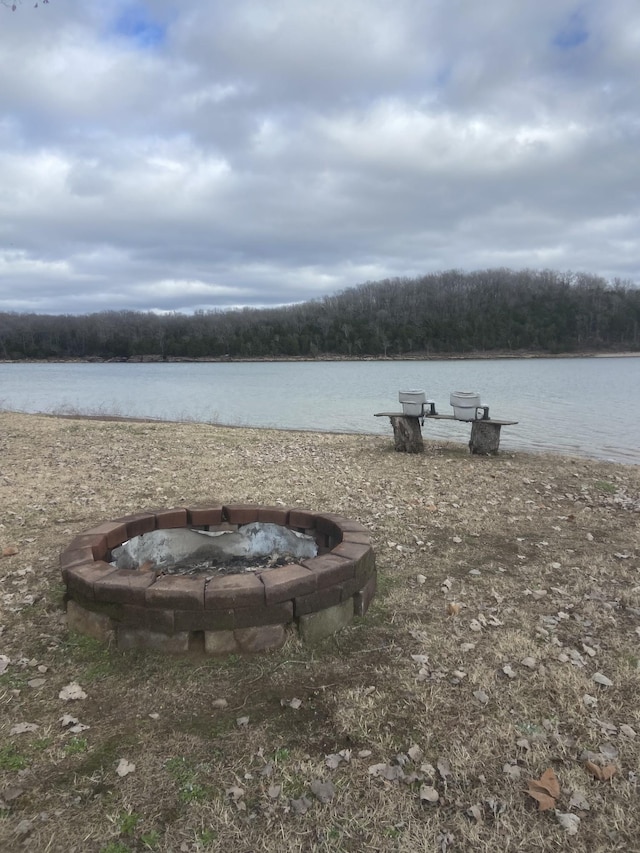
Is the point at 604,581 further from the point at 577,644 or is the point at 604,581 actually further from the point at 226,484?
the point at 226,484

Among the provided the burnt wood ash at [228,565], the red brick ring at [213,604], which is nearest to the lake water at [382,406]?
the burnt wood ash at [228,565]

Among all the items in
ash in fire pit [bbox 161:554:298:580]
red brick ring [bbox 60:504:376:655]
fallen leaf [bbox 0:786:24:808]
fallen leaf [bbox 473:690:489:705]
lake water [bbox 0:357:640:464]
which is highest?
red brick ring [bbox 60:504:376:655]

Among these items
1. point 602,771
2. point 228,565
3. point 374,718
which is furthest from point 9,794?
point 602,771

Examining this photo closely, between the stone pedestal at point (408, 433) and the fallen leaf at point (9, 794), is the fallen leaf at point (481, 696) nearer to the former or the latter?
the fallen leaf at point (9, 794)

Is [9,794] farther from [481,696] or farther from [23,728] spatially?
[481,696]

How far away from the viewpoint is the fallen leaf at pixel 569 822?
2.22m

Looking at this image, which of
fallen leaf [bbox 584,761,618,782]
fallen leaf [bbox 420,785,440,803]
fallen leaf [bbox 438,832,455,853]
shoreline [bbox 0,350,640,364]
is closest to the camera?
fallen leaf [bbox 438,832,455,853]

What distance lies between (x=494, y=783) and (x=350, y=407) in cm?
2457

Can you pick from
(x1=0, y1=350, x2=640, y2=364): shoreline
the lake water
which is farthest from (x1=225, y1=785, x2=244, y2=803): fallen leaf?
(x1=0, y1=350, x2=640, y2=364): shoreline

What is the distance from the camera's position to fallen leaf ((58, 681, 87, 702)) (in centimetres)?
307

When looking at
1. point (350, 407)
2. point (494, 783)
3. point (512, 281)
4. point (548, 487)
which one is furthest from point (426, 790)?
point (512, 281)

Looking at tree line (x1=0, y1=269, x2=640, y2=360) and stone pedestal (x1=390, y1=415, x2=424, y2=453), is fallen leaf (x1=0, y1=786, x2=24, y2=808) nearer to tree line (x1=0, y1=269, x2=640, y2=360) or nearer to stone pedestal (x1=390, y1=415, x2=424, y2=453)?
stone pedestal (x1=390, y1=415, x2=424, y2=453)

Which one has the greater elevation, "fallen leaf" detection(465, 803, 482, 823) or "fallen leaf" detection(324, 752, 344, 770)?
"fallen leaf" detection(324, 752, 344, 770)

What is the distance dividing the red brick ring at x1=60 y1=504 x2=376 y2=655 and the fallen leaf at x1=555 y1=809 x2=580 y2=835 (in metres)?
1.70
